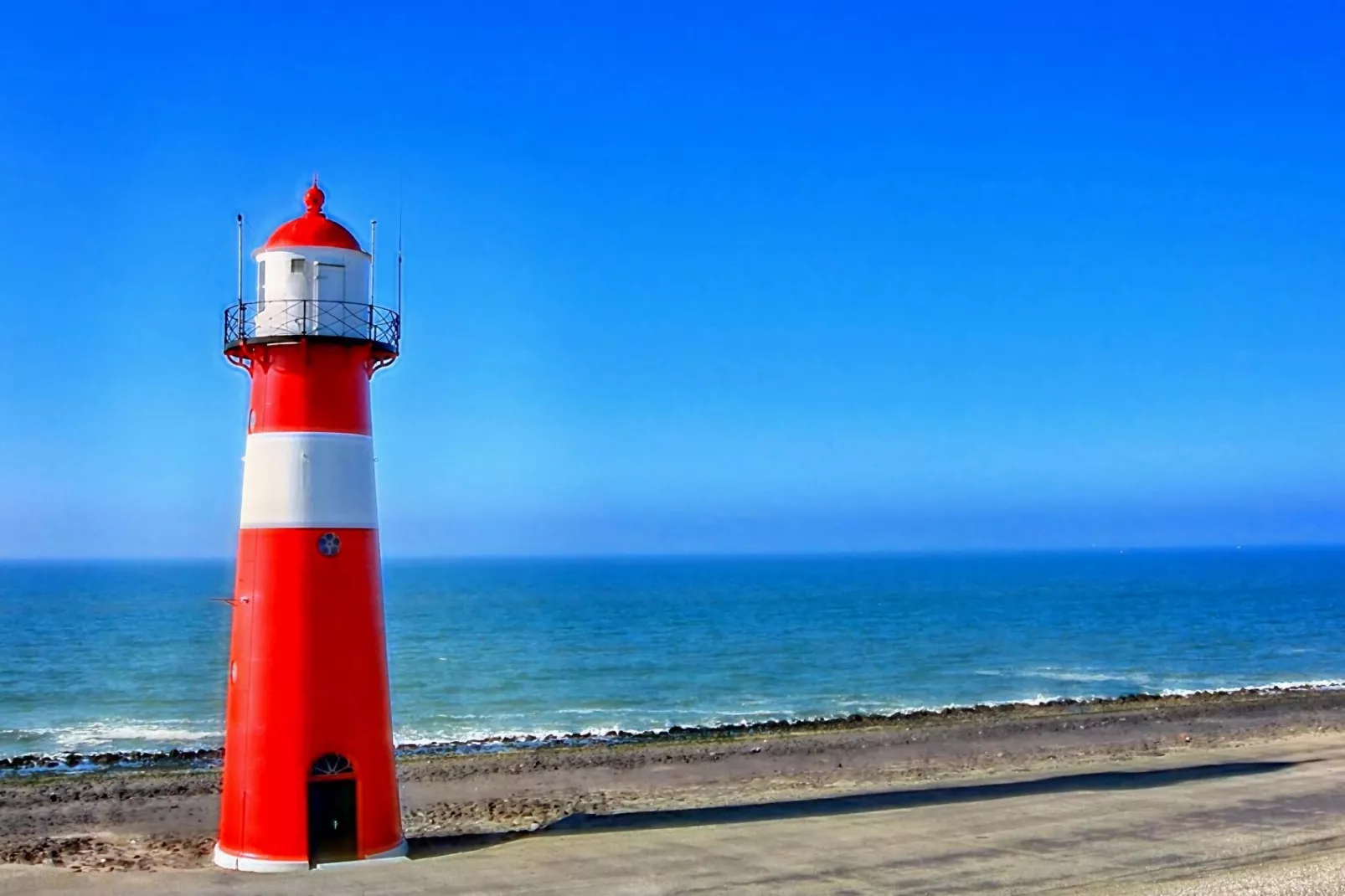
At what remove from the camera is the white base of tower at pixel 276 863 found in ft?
41.3

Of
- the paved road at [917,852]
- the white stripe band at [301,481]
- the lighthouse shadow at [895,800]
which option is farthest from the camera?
the lighthouse shadow at [895,800]

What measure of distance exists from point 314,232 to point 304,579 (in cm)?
339

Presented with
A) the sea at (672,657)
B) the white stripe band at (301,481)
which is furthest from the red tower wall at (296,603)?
the sea at (672,657)

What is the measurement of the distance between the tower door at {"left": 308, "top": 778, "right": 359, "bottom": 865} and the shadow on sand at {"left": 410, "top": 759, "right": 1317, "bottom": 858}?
3.82ft

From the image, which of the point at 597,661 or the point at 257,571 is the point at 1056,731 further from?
the point at 597,661

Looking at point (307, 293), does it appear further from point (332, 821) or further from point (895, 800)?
point (895, 800)

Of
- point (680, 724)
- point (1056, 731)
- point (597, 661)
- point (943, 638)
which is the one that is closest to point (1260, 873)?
point (1056, 731)

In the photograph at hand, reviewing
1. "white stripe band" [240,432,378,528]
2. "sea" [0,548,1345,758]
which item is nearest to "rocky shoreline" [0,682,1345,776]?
"sea" [0,548,1345,758]

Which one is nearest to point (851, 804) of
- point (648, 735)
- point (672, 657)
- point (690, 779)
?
point (690, 779)

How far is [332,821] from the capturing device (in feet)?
41.9

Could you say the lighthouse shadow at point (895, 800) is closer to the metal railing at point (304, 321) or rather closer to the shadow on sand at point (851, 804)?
the shadow on sand at point (851, 804)

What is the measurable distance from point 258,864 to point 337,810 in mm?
892

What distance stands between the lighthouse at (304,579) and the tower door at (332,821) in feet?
0.04

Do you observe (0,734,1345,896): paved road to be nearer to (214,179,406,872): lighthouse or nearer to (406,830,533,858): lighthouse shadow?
(406,830,533,858): lighthouse shadow
